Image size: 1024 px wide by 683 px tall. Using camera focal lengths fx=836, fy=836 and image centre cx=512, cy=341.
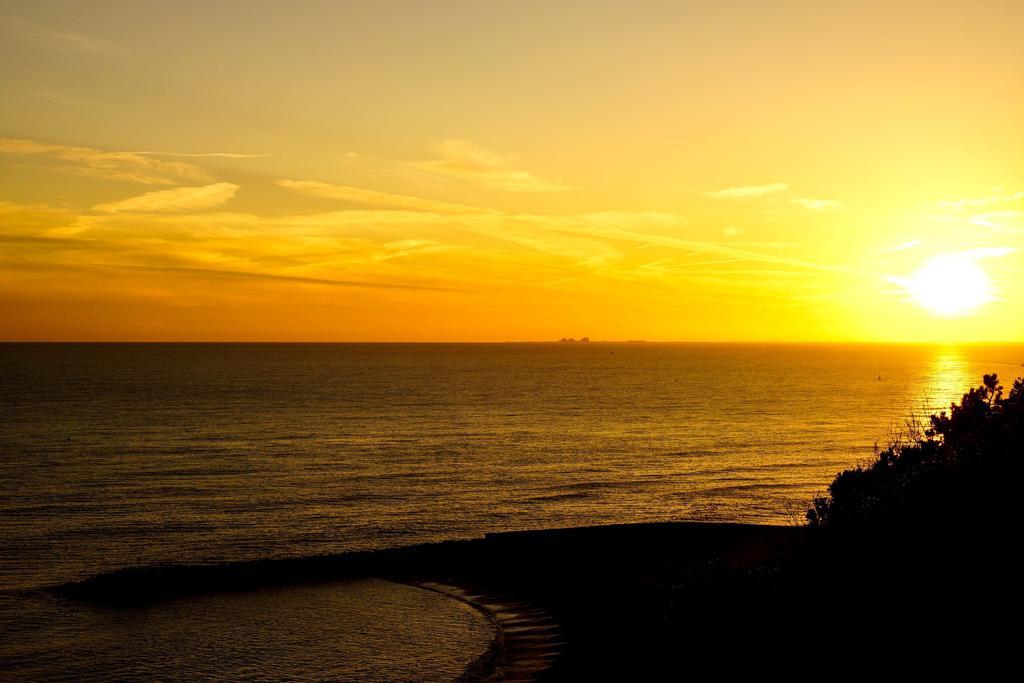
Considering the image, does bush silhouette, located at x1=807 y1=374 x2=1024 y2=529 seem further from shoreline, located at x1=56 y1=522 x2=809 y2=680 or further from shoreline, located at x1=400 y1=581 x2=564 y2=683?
shoreline, located at x1=400 y1=581 x2=564 y2=683

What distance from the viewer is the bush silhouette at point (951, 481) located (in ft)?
52.4

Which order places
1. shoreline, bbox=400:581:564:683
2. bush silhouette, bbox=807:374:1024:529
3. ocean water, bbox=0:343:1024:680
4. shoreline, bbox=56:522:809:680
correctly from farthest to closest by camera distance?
ocean water, bbox=0:343:1024:680
shoreline, bbox=56:522:809:680
shoreline, bbox=400:581:564:683
bush silhouette, bbox=807:374:1024:529

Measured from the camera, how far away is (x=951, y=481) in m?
17.3

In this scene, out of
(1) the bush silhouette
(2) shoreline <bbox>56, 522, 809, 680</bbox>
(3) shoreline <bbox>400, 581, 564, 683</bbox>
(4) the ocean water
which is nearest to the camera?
(1) the bush silhouette

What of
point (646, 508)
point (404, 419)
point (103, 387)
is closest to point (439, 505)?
point (646, 508)

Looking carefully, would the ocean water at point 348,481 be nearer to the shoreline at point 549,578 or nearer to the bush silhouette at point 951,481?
the shoreline at point 549,578

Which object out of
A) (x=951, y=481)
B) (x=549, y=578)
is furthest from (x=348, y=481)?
(x=951, y=481)

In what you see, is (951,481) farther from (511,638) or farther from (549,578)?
(549,578)

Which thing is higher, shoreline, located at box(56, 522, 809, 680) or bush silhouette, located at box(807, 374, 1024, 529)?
bush silhouette, located at box(807, 374, 1024, 529)

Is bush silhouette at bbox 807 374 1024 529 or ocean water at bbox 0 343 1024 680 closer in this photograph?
bush silhouette at bbox 807 374 1024 529

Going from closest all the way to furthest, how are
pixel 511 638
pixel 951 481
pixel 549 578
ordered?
1. pixel 951 481
2. pixel 511 638
3. pixel 549 578

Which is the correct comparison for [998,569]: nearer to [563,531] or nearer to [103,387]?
[563,531]

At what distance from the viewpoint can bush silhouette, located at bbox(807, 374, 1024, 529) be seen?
1598 cm

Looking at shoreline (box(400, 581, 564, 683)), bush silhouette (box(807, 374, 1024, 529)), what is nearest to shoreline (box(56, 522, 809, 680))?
shoreline (box(400, 581, 564, 683))
